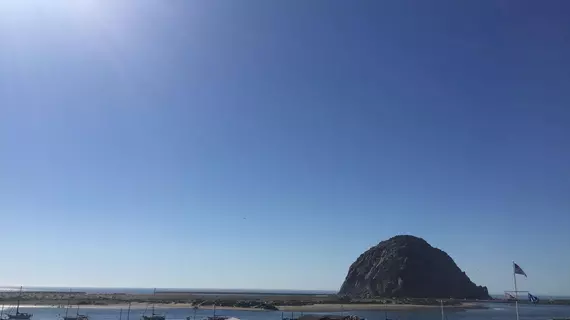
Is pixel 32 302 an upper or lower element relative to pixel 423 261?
lower

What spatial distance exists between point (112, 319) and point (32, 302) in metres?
65.3

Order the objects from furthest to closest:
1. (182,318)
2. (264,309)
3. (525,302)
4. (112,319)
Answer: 1. (525,302)
2. (264,309)
3. (182,318)
4. (112,319)

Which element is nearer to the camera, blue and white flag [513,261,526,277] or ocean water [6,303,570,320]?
blue and white flag [513,261,526,277]

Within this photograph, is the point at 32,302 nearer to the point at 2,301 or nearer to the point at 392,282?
the point at 2,301

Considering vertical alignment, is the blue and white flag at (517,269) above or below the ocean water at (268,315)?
above

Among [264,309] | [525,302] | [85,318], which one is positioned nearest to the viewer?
[85,318]

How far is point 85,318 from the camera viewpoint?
86.3 m

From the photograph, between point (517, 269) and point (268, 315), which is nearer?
point (517, 269)

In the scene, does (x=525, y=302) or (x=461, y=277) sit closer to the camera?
(x=525, y=302)

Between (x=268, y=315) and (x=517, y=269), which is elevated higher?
(x=517, y=269)

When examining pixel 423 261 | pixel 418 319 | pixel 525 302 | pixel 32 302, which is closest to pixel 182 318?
pixel 418 319

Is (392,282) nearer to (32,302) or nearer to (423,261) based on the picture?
(423,261)

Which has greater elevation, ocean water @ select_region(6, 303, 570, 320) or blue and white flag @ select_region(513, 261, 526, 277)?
blue and white flag @ select_region(513, 261, 526, 277)

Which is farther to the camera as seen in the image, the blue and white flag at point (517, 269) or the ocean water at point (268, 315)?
the ocean water at point (268, 315)
